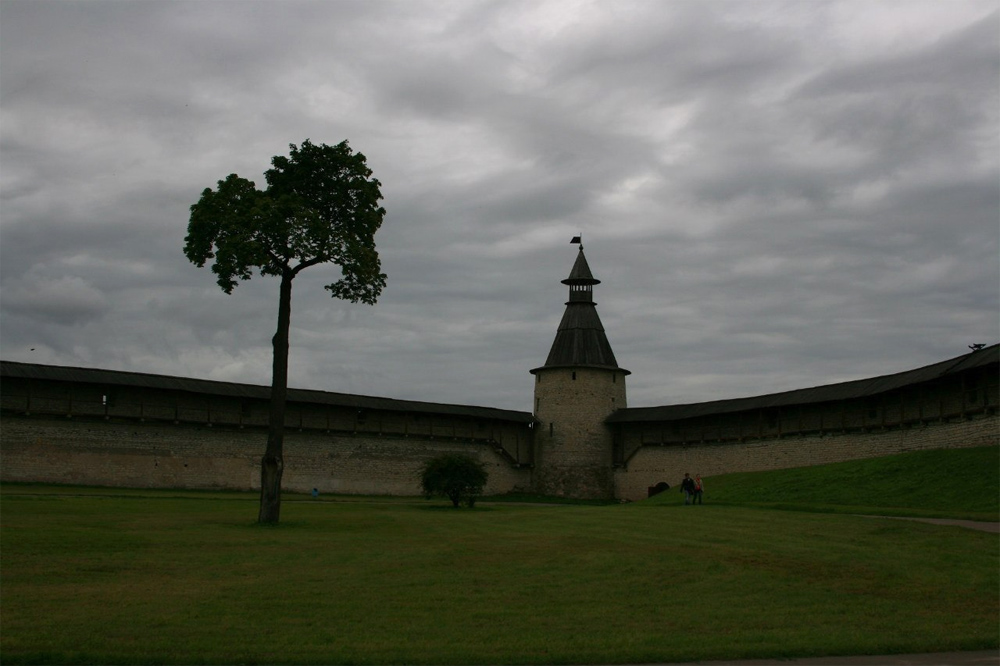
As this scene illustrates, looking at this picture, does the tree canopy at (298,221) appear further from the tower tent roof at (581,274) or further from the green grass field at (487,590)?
the tower tent roof at (581,274)

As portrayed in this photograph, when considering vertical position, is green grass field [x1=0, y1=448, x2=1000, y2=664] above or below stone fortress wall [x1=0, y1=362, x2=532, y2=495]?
below

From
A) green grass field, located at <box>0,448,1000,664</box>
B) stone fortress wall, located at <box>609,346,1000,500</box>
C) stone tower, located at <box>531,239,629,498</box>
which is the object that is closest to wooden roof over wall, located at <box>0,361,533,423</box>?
stone tower, located at <box>531,239,629,498</box>

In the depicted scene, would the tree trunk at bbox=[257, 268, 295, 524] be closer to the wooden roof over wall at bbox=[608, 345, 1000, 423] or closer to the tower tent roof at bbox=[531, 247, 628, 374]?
the wooden roof over wall at bbox=[608, 345, 1000, 423]

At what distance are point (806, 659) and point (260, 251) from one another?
1752cm

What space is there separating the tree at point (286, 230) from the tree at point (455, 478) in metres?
10.5

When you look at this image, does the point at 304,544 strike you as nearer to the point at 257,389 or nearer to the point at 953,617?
the point at 953,617

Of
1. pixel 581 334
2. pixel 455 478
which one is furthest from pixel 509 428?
pixel 455 478

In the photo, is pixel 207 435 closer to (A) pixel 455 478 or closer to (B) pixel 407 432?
(B) pixel 407 432

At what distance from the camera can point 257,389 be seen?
4519 centimetres

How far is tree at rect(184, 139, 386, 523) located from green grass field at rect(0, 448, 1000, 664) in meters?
4.13

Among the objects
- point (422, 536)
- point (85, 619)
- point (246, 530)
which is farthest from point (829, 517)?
point (85, 619)

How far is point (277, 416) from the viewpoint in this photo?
24641 millimetres

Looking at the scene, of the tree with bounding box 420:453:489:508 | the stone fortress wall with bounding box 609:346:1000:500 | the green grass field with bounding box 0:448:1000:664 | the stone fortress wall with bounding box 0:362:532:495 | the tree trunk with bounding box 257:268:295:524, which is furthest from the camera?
the stone fortress wall with bounding box 0:362:532:495

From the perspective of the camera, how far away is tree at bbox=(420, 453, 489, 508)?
1367 inches
